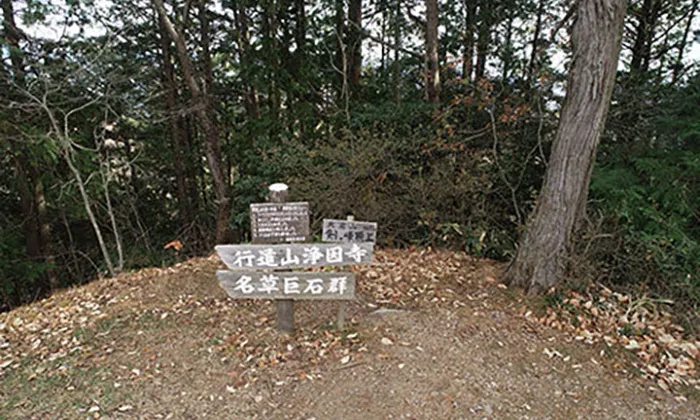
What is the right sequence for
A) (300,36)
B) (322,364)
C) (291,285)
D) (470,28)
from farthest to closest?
(470,28)
(300,36)
(291,285)
(322,364)

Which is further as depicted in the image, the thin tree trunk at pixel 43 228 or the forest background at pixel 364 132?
the thin tree trunk at pixel 43 228

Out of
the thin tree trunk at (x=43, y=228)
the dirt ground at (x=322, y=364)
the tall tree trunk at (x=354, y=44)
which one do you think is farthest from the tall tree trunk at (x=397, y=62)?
the thin tree trunk at (x=43, y=228)

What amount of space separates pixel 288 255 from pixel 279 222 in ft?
1.07

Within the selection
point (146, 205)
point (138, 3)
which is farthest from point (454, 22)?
point (146, 205)

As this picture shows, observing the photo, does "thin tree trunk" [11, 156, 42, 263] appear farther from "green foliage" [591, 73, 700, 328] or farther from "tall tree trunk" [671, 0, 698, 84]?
A: "tall tree trunk" [671, 0, 698, 84]

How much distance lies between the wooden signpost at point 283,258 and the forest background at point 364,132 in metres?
2.81

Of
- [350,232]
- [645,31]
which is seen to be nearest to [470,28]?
[645,31]

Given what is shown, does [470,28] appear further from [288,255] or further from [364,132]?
[288,255]

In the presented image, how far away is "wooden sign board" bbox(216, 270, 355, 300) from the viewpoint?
3.49 m

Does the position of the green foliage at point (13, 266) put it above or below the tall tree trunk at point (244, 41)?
below

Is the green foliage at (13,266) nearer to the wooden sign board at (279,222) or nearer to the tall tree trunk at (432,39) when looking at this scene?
the wooden sign board at (279,222)

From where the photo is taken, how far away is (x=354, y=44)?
912 centimetres

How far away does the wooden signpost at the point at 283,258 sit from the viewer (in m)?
3.43

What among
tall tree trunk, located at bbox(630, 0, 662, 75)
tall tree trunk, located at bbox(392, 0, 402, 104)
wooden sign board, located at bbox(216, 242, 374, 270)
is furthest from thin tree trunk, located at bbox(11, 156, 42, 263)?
tall tree trunk, located at bbox(630, 0, 662, 75)
